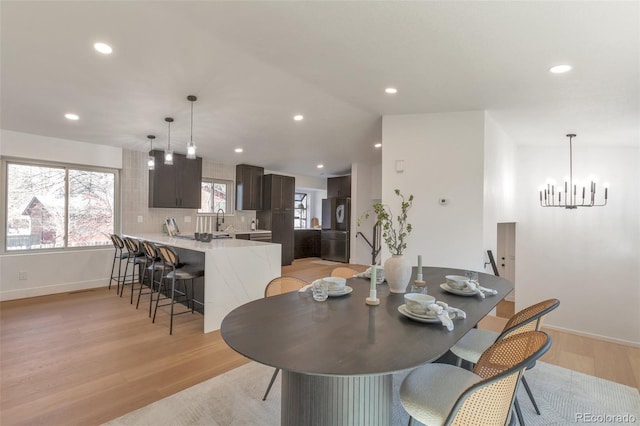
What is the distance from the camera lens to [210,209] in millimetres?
6742

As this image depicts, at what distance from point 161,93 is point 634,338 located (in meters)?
7.47

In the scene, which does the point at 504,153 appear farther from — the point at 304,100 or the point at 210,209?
the point at 210,209

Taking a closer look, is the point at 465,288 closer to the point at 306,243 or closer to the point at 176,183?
the point at 176,183

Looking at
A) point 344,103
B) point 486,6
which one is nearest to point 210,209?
point 344,103

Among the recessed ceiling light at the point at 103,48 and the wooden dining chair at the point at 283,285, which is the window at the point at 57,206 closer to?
the recessed ceiling light at the point at 103,48

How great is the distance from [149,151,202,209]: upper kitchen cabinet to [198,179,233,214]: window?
18.2 inches

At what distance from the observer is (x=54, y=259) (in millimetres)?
4730

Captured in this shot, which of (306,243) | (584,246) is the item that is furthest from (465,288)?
(306,243)

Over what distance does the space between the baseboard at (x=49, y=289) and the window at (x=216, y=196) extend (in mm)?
2257

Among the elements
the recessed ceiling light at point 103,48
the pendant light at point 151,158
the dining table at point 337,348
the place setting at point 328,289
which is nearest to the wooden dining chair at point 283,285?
the place setting at point 328,289

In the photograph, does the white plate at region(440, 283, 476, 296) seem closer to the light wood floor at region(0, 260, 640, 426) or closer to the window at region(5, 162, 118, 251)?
the light wood floor at region(0, 260, 640, 426)

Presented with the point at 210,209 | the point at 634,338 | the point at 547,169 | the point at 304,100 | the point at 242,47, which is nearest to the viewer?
the point at 242,47

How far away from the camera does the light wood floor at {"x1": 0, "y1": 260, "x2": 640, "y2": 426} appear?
6.68ft

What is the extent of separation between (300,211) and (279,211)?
2.31 meters
